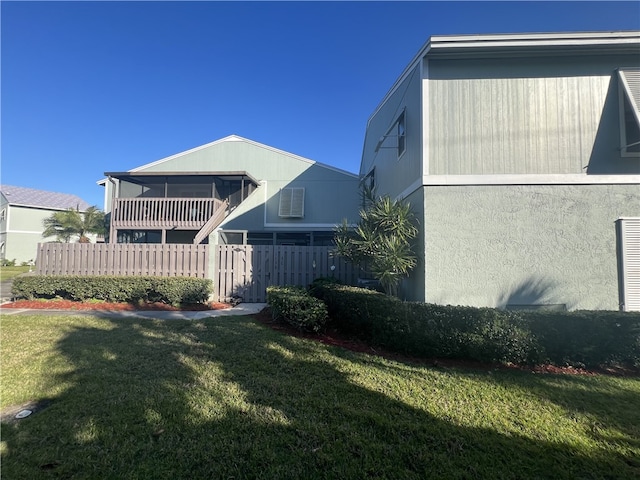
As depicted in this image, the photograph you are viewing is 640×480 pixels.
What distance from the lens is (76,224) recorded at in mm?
19266

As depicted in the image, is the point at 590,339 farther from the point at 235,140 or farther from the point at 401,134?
the point at 235,140

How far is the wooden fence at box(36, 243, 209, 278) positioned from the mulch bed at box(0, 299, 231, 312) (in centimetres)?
126

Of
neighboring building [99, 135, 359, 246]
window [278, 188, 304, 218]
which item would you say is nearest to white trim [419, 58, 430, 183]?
neighboring building [99, 135, 359, 246]

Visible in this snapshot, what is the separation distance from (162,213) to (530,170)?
13.6m

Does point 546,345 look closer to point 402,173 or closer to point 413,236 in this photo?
point 413,236

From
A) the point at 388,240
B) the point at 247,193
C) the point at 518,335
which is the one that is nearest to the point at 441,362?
the point at 518,335

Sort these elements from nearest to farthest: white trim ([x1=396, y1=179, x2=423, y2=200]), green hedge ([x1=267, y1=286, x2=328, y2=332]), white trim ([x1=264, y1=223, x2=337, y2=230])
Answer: green hedge ([x1=267, y1=286, x2=328, y2=332])
white trim ([x1=396, y1=179, x2=423, y2=200])
white trim ([x1=264, y1=223, x2=337, y2=230])

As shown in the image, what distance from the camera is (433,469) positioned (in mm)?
2297

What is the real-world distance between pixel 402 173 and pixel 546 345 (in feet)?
16.9

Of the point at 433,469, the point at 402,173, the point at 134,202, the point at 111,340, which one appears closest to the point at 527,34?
the point at 402,173

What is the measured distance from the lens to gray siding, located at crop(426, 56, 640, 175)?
6.30 m

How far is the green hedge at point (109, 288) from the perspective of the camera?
8828 mm

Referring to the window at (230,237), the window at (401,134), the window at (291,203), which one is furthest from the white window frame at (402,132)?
the window at (230,237)

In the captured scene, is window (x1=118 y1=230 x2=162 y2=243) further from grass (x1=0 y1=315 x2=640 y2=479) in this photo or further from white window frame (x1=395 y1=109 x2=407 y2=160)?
white window frame (x1=395 y1=109 x2=407 y2=160)
